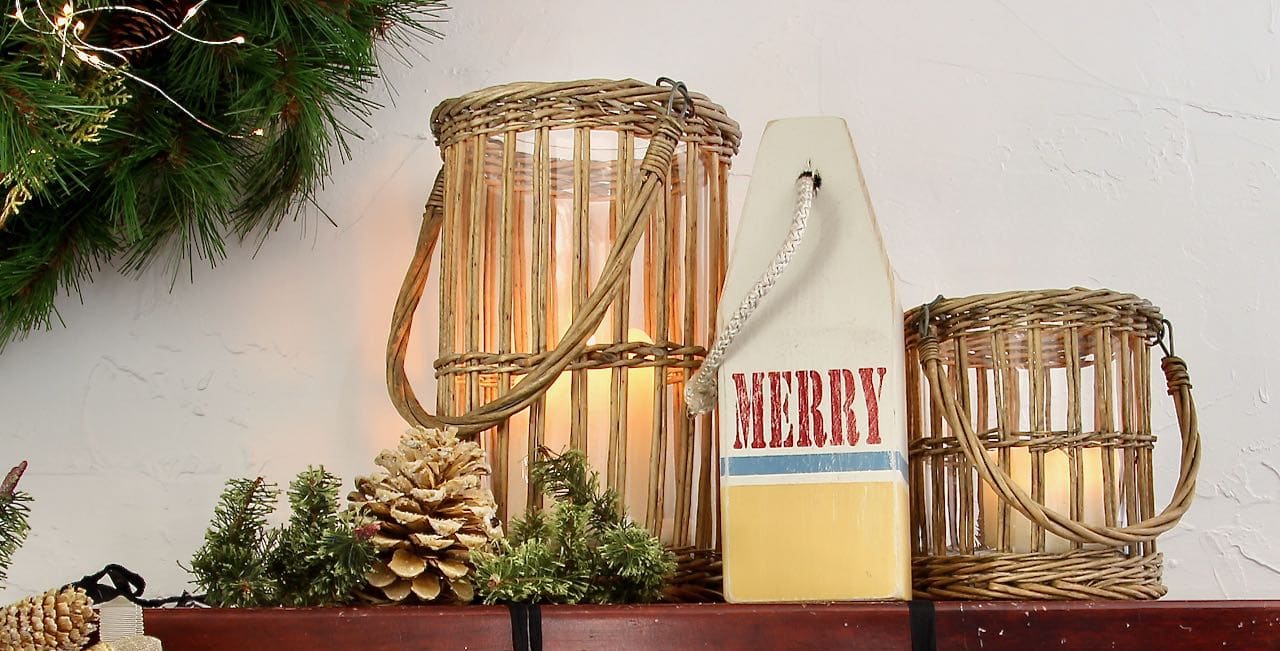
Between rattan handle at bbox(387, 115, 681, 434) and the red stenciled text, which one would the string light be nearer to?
rattan handle at bbox(387, 115, 681, 434)

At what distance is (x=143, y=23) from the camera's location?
933 mm

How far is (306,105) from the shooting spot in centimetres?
99

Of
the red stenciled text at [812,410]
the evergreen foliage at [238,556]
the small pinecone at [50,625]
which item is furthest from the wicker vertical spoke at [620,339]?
the small pinecone at [50,625]

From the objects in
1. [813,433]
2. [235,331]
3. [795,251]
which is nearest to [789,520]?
[813,433]

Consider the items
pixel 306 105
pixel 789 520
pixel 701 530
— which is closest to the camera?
pixel 789 520

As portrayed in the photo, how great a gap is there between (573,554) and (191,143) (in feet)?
1.66

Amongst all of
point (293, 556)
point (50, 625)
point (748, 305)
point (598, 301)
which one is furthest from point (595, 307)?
point (50, 625)

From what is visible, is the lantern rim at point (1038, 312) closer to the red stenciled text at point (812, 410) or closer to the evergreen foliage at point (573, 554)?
the red stenciled text at point (812, 410)

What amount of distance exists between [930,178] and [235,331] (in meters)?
0.62

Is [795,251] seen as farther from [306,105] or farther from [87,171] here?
[87,171]

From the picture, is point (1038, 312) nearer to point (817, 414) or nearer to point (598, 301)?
point (817, 414)

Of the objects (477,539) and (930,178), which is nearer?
(477,539)

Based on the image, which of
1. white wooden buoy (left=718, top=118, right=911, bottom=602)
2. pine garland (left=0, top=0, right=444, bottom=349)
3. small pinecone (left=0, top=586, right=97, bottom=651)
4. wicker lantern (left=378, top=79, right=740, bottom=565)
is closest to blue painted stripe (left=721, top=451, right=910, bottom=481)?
white wooden buoy (left=718, top=118, right=911, bottom=602)

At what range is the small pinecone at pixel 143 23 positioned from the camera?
0.93 metres
